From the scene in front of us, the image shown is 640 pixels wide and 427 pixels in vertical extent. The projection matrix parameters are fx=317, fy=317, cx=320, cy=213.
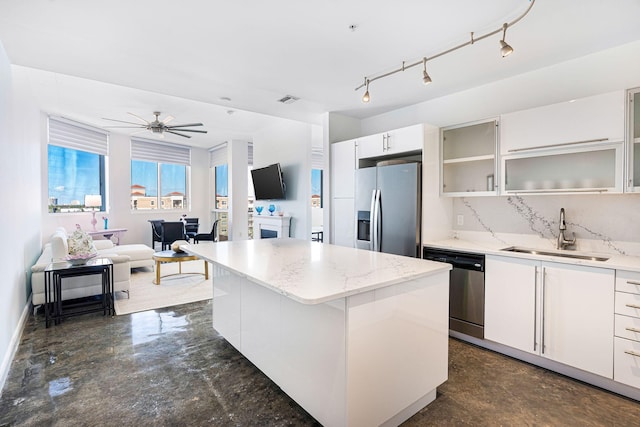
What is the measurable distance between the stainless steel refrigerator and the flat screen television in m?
2.47

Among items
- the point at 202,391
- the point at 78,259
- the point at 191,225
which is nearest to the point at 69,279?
the point at 78,259

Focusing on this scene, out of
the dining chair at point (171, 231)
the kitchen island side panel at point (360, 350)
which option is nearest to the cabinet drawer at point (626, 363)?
the kitchen island side panel at point (360, 350)

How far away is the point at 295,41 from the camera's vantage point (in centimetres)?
241

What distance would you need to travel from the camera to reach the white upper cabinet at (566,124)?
226 cm

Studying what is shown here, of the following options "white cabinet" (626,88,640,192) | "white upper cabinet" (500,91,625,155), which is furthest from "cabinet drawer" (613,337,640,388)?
"white upper cabinet" (500,91,625,155)

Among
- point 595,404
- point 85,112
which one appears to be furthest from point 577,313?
point 85,112

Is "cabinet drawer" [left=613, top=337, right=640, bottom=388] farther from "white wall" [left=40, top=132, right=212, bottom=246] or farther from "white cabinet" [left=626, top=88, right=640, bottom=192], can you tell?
"white wall" [left=40, top=132, right=212, bottom=246]

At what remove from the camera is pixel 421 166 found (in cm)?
316

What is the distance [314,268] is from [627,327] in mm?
2065

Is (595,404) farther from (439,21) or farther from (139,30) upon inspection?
(139,30)

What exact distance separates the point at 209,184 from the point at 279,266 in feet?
24.5

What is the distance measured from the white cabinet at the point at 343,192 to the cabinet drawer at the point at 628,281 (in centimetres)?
236

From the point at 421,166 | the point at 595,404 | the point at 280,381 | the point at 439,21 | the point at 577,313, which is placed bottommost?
the point at 595,404

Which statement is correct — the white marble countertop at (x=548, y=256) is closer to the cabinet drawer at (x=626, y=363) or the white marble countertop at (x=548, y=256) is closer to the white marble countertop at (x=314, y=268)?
the cabinet drawer at (x=626, y=363)
